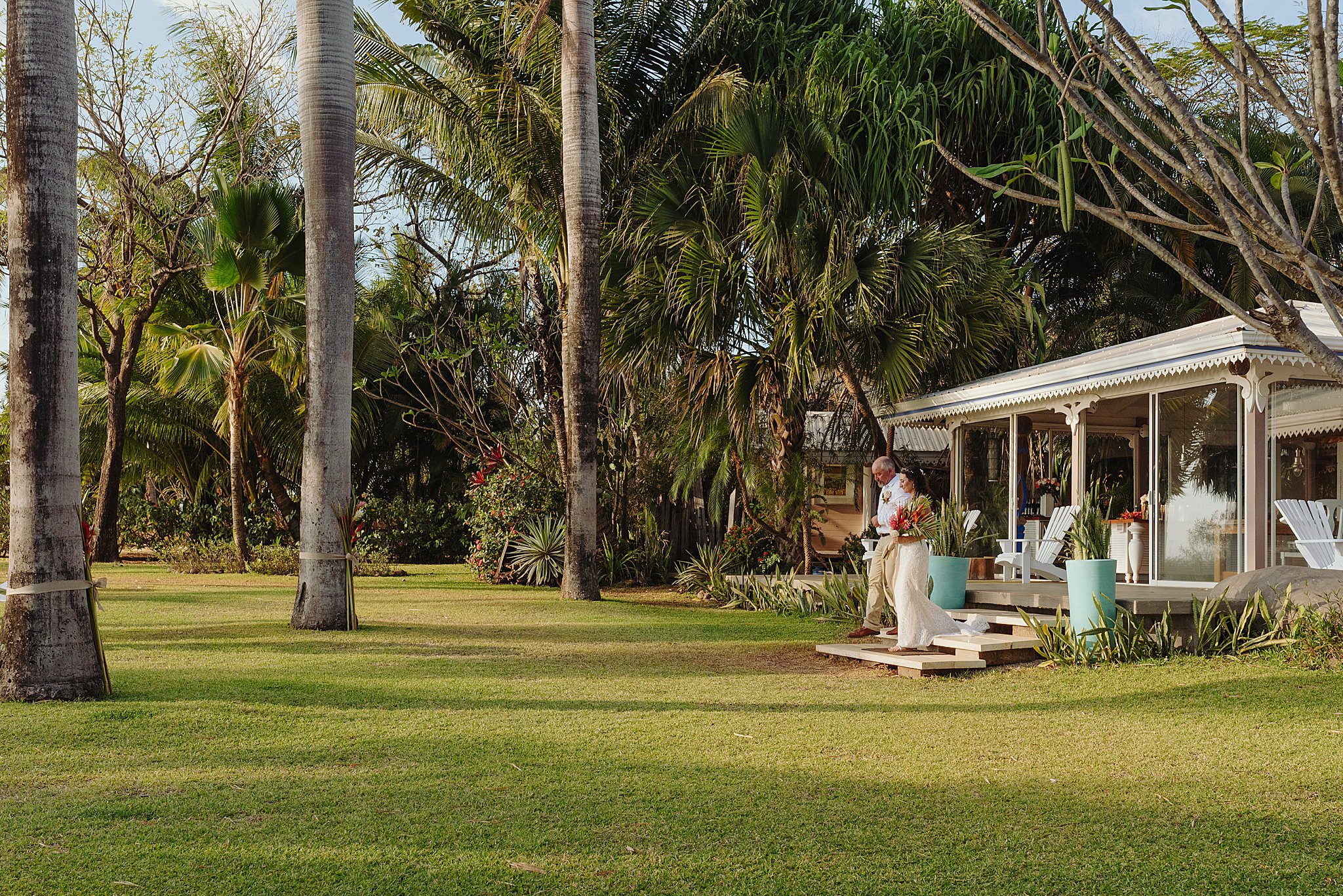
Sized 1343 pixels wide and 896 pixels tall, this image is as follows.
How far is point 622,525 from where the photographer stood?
18.9 m

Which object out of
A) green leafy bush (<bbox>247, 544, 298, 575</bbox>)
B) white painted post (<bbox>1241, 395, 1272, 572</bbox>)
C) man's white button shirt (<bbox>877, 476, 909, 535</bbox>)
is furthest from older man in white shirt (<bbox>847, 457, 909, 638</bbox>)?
green leafy bush (<bbox>247, 544, 298, 575</bbox>)

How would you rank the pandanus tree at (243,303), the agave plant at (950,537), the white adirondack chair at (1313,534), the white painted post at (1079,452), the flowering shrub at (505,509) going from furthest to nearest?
the flowering shrub at (505,509) < the pandanus tree at (243,303) < the white painted post at (1079,452) < the agave plant at (950,537) < the white adirondack chair at (1313,534)

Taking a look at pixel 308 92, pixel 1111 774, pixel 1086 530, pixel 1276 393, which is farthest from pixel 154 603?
pixel 1276 393

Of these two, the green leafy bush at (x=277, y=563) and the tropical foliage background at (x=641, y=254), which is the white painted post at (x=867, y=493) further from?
the green leafy bush at (x=277, y=563)

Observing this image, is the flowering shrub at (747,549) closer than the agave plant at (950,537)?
No

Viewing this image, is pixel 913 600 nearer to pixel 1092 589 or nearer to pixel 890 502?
pixel 890 502

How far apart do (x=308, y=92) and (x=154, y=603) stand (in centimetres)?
623

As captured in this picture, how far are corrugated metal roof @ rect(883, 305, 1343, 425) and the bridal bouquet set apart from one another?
121 inches

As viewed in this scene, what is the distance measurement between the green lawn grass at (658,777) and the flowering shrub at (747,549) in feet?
22.9

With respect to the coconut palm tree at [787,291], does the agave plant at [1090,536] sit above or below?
below

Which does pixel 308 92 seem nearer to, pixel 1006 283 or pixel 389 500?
pixel 1006 283

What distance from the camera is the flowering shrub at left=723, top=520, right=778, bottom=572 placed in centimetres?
1694

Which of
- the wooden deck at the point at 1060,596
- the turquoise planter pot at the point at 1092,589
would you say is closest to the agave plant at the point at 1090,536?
the turquoise planter pot at the point at 1092,589

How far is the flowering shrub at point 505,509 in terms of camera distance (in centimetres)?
1802
